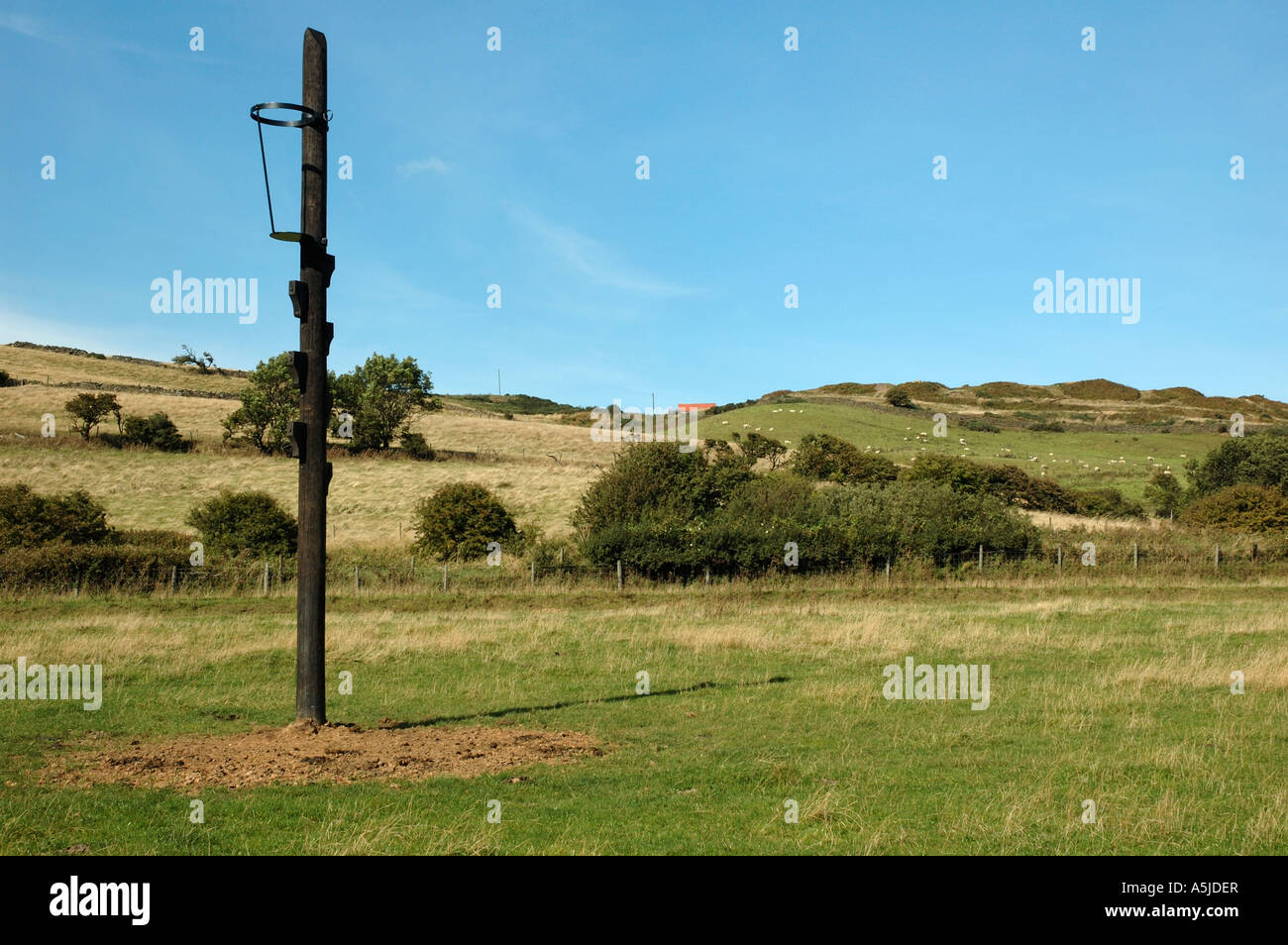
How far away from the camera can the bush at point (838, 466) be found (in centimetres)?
6606

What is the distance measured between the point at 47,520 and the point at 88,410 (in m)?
40.9

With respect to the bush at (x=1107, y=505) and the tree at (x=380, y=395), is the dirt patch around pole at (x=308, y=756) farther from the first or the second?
the tree at (x=380, y=395)

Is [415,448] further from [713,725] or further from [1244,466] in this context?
[713,725]

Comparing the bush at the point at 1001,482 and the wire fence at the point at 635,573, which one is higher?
the bush at the point at 1001,482

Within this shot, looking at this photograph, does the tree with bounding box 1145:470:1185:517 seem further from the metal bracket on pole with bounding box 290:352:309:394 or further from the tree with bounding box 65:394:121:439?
the tree with bounding box 65:394:121:439

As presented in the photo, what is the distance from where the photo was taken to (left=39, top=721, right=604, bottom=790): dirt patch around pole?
9.43 m

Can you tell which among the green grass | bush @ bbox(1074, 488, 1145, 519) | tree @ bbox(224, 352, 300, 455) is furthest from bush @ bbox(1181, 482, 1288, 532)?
tree @ bbox(224, 352, 300, 455)

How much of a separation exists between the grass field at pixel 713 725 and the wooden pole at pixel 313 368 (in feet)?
6.52

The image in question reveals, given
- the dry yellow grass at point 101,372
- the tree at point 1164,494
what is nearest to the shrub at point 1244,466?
the tree at point 1164,494

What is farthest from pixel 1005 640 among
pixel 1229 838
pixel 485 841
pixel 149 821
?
pixel 149 821

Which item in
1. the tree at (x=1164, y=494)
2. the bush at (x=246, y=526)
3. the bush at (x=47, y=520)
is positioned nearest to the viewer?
the bush at (x=47, y=520)

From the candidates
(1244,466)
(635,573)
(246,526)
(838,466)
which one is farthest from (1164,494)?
(246,526)

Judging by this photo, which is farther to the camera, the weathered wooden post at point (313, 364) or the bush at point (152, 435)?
the bush at point (152, 435)
